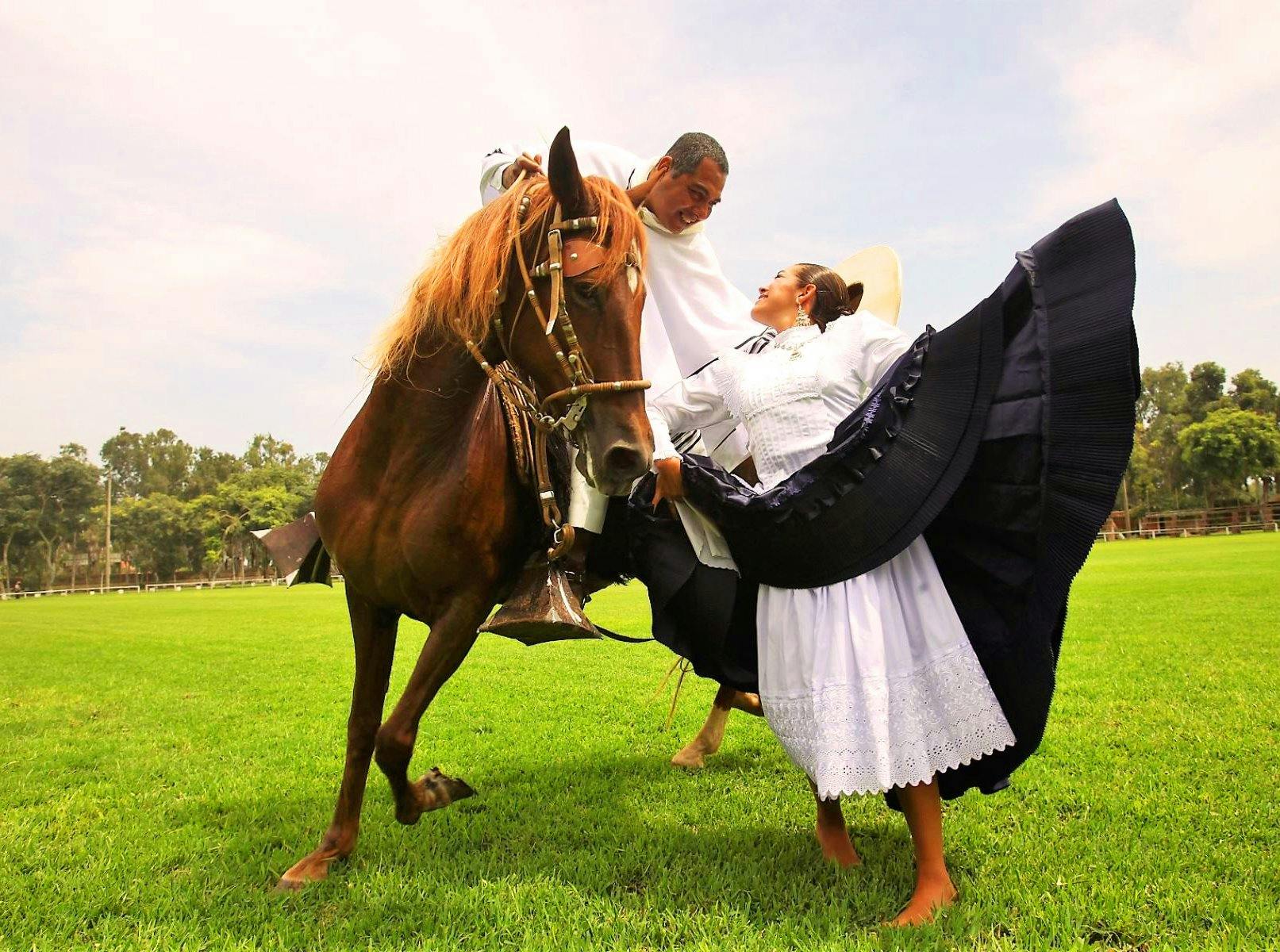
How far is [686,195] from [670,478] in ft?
4.42

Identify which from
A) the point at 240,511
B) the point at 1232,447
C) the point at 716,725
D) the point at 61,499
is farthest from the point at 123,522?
the point at 1232,447

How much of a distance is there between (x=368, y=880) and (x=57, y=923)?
109 cm

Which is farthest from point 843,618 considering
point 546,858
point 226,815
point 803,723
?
point 226,815

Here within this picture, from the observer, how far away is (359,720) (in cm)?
370

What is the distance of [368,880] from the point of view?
10.9 feet

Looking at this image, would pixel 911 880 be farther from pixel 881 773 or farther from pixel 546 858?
pixel 546 858

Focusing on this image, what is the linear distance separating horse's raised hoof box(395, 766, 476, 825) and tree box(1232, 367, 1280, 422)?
74.6 m

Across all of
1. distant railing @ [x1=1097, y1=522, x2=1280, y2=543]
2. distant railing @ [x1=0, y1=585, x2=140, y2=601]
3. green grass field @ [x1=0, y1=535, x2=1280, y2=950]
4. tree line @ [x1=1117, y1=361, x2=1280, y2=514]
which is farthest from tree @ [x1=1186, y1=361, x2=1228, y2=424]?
distant railing @ [x1=0, y1=585, x2=140, y2=601]

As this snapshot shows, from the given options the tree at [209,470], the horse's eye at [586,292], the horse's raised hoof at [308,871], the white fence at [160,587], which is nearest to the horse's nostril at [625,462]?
the horse's eye at [586,292]

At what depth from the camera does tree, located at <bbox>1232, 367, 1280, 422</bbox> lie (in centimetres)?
6269

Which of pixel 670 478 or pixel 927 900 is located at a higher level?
pixel 670 478

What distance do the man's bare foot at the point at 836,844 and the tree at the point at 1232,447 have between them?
65.8m

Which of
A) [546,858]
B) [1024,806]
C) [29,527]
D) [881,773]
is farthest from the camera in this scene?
[29,527]

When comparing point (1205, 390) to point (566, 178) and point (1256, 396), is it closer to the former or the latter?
point (1256, 396)
